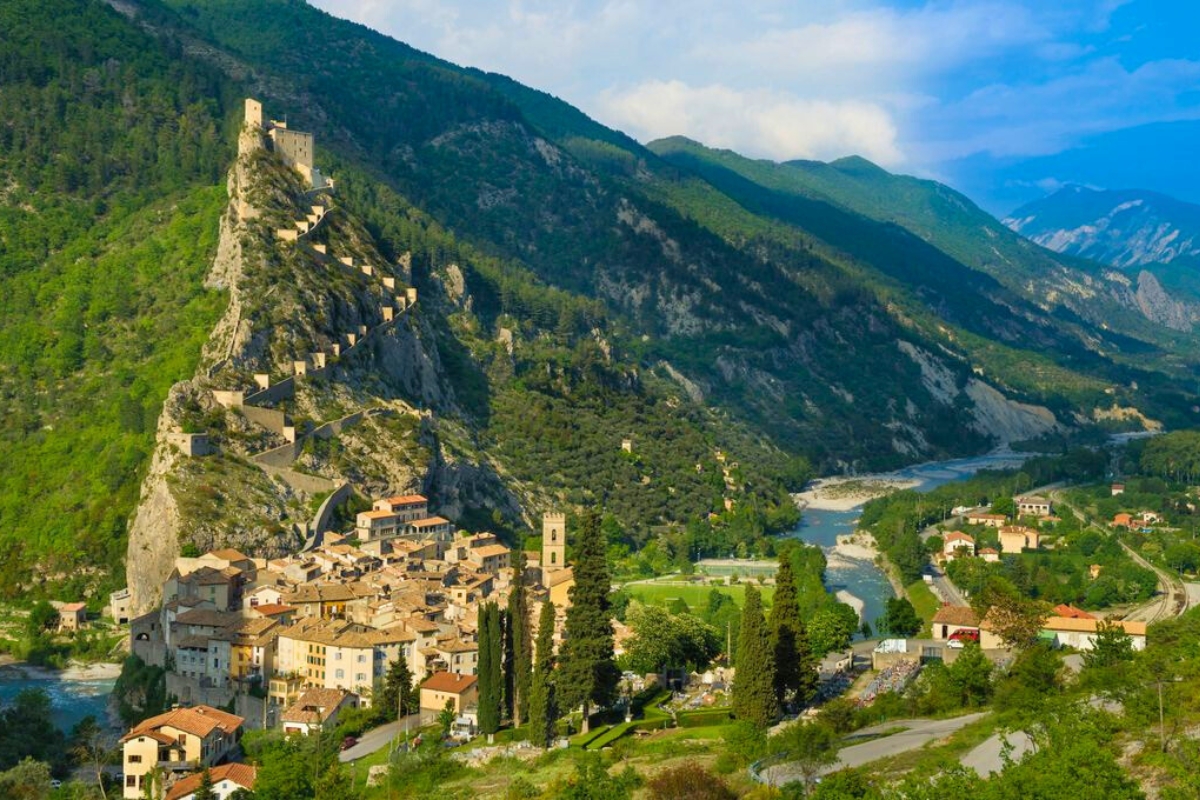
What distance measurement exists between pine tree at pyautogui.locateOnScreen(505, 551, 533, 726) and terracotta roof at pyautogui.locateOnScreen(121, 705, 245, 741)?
981 cm

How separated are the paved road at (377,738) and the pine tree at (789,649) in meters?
13.0

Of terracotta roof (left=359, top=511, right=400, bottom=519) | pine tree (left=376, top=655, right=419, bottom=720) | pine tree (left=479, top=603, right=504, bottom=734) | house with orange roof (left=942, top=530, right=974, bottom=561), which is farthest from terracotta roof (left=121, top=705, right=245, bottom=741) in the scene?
house with orange roof (left=942, top=530, right=974, bottom=561)

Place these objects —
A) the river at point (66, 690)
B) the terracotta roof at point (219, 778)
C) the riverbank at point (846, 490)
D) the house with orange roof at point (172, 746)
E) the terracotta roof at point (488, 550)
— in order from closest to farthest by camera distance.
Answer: the terracotta roof at point (219, 778) < the house with orange roof at point (172, 746) < the river at point (66, 690) < the terracotta roof at point (488, 550) < the riverbank at point (846, 490)

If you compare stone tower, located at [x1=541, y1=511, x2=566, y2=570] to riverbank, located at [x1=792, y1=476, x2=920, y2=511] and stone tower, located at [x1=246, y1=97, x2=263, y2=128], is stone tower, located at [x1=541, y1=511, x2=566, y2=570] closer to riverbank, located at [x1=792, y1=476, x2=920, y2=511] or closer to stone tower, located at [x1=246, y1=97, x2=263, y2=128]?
stone tower, located at [x1=246, y1=97, x2=263, y2=128]

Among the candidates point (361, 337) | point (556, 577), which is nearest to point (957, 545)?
point (556, 577)

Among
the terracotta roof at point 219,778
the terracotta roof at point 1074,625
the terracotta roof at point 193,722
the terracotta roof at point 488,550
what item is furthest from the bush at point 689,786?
the terracotta roof at point 488,550

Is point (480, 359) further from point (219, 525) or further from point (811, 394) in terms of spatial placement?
point (811, 394)

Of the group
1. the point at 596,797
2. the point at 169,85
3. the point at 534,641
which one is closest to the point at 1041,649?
the point at 534,641

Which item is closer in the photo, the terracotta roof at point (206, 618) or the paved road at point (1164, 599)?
the terracotta roof at point (206, 618)

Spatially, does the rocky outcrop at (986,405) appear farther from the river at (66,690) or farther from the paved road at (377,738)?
the paved road at (377,738)

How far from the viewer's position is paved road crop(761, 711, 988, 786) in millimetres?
39125

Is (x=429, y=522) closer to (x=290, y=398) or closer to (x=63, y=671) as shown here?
(x=290, y=398)

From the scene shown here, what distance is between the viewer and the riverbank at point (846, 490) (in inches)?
4966

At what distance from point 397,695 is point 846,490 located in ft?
282
